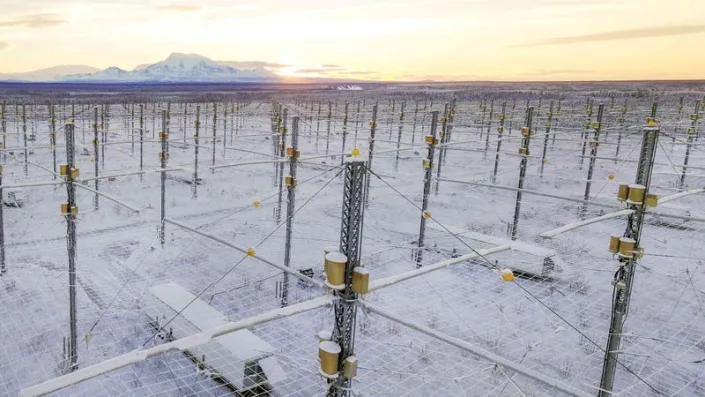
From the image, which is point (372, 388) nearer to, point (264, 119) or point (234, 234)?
point (234, 234)

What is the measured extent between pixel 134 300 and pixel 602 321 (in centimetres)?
1136

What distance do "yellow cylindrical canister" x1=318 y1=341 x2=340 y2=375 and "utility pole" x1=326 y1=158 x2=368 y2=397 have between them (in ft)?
0.35

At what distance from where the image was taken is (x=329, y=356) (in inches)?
226

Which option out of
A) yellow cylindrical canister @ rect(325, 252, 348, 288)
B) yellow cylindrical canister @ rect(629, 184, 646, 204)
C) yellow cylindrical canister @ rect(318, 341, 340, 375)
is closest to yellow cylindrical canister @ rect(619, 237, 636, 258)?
yellow cylindrical canister @ rect(629, 184, 646, 204)

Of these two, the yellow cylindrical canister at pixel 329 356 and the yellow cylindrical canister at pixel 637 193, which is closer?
the yellow cylindrical canister at pixel 329 356

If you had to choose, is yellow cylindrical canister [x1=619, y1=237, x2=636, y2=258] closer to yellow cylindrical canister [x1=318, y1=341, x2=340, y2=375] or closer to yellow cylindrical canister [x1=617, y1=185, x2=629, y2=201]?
yellow cylindrical canister [x1=617, y1=185, x2=629, y2=201]

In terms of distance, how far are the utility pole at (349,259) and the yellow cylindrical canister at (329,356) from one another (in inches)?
4.2

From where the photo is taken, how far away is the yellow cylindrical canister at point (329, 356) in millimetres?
5727

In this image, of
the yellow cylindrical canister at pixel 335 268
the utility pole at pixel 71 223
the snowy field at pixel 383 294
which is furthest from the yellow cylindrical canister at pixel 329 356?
the utility pole at pixel 71 223

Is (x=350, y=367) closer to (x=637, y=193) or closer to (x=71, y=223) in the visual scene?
(x=637, y=193)

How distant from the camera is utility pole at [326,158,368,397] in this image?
5.80m

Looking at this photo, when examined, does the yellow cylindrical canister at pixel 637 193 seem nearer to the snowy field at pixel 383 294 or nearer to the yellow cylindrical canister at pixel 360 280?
the snowy field at pixel 383 294

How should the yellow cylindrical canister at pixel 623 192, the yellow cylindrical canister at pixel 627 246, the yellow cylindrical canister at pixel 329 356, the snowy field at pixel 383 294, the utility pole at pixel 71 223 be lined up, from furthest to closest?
the snowy field at pixel 383 294
the utility pole at pixel 71 223
the yellow cylindrical canister at pixel 623 192
the yellow cylindrical canister at pixel 627 246
the yellow cylindrical canister at pixel 329 356

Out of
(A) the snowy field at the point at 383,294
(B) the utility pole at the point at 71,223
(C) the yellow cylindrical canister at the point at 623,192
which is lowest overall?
(A) the snowy field at the point at 383,294
